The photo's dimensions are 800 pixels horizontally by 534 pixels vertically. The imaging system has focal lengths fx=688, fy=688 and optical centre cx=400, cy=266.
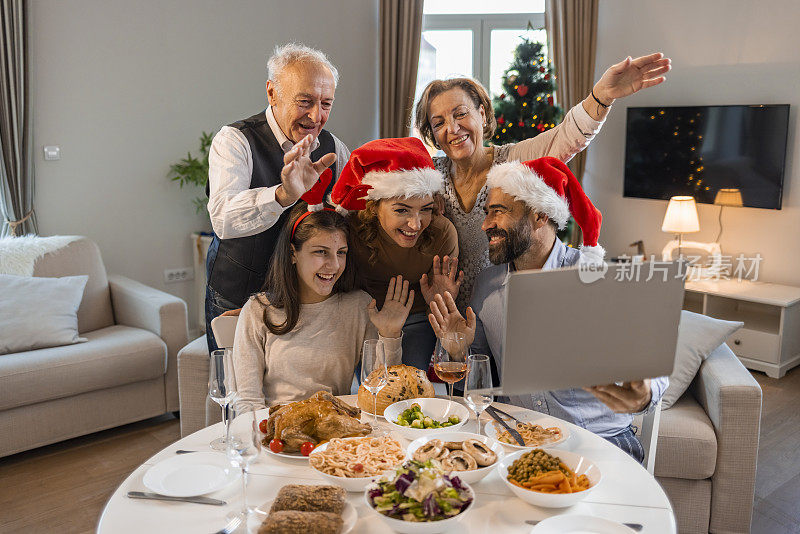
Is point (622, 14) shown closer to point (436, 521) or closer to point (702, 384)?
point (702, 384)

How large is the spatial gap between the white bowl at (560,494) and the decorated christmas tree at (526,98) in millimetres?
3929

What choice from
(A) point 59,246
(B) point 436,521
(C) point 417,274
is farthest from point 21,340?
(B) point 436,521

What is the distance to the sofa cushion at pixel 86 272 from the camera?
3.51m

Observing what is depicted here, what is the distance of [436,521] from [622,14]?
500cm

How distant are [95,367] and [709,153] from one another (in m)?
4.06

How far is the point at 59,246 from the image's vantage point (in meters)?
3.58

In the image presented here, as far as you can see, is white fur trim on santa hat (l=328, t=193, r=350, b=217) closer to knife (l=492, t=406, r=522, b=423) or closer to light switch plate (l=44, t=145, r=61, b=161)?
knife (l=492, t=406, r=522, b=423)

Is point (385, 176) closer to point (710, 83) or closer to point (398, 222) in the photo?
point (398, 222)

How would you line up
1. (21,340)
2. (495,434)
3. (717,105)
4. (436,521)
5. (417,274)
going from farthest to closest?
(717,105) < (21,340) < (417,274) < (495,434) < (436,521)

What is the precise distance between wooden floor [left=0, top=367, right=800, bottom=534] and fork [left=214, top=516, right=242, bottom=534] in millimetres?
1525

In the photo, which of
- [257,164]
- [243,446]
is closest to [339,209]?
[257,164]

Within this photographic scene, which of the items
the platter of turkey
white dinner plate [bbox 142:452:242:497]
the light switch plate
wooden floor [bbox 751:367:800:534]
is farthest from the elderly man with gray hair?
A: the light switch plate

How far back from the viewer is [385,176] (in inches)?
80.8

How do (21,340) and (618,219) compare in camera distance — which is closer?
(21,340)
